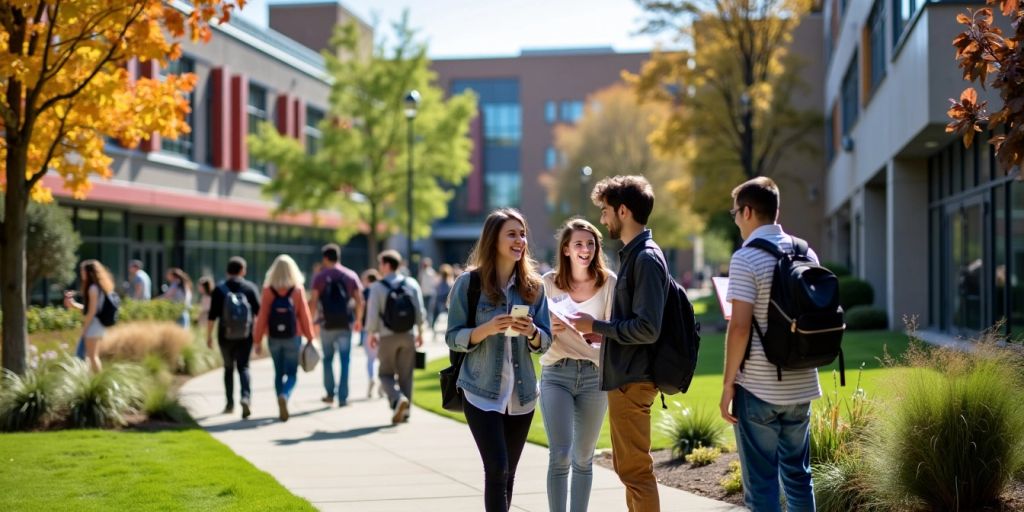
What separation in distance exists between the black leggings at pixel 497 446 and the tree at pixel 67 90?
725 cm

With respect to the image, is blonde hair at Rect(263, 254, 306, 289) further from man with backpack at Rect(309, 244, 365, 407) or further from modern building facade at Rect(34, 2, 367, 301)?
modern building facade at Rect(34, 2, 367, 301)

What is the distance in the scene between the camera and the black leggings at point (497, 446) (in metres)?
6.08

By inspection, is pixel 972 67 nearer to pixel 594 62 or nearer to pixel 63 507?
pixel 63 507

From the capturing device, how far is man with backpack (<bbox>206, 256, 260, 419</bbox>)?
13.7 m

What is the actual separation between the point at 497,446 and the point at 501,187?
7532 cm

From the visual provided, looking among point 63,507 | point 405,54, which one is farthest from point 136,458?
point 405,54

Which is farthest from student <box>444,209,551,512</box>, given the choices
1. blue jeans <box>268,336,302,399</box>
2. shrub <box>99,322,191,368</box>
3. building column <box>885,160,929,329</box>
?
building column <box>885,160,929,329</box>

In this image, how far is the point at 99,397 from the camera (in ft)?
40.5

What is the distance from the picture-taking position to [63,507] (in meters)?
7.89

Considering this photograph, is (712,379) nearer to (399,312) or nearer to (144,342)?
(399,312)

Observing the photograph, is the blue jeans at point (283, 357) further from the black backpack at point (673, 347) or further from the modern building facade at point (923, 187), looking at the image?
the black backpack at point (673, 347)

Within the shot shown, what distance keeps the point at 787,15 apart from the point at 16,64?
28.6 meters

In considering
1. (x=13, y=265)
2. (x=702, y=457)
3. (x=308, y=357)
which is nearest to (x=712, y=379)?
(x=308, y=357)

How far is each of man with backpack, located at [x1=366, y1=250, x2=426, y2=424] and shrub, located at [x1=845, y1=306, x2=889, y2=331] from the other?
13.6 m
